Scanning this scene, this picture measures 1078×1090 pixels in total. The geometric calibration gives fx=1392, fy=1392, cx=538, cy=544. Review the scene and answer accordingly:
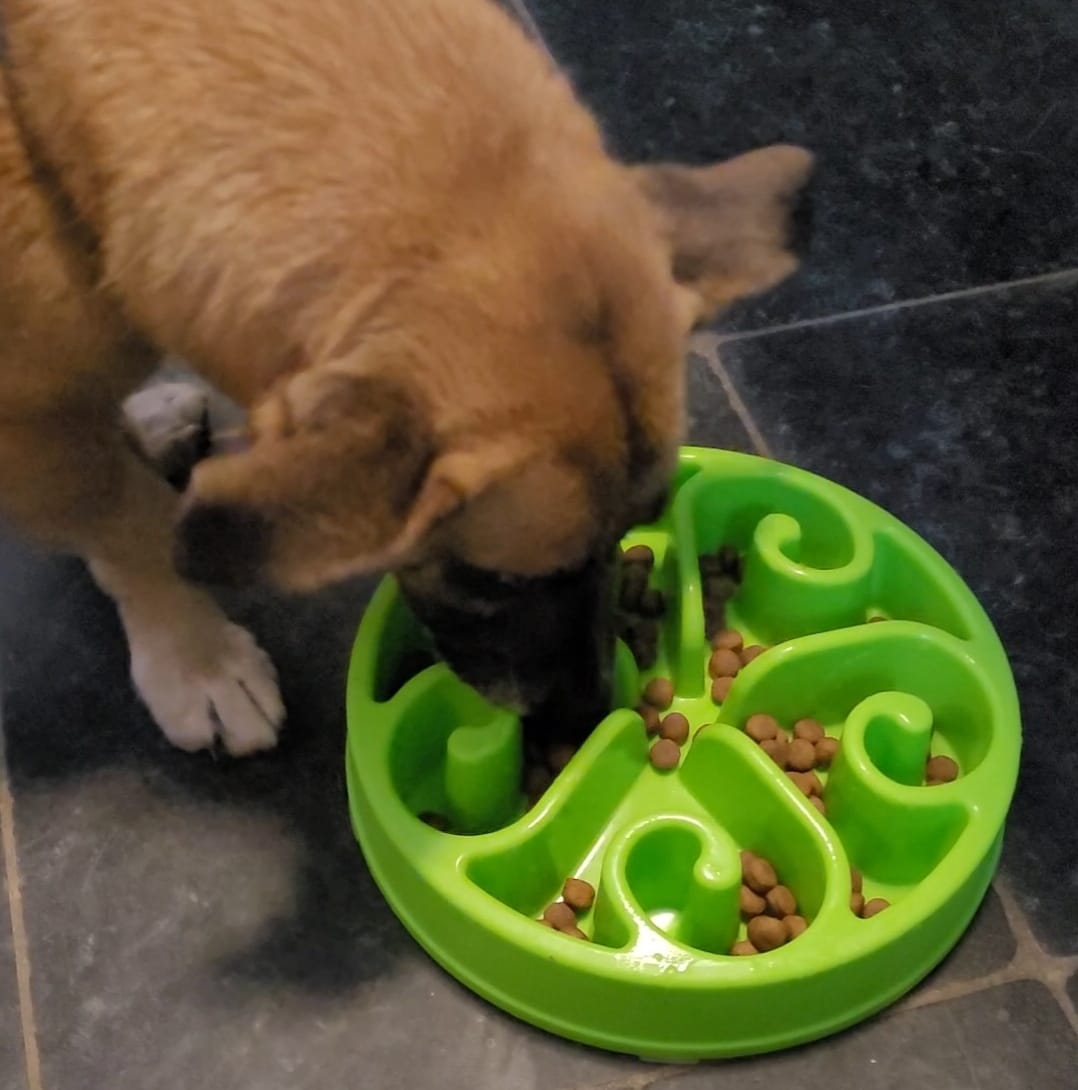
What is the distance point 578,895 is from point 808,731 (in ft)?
0.96

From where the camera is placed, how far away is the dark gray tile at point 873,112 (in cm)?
197

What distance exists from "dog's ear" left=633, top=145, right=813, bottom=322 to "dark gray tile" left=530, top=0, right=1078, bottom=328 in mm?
694

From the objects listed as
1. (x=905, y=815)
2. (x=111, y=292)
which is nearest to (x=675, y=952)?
(x=905, y=815)

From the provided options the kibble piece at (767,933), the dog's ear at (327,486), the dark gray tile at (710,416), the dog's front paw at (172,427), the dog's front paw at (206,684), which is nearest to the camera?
the dog's ear at (327,486)

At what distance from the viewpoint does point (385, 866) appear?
1335 mm

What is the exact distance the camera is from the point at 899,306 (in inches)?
75.4

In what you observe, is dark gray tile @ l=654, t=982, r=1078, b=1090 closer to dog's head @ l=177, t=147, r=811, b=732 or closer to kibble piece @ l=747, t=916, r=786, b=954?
kibble piece @ l=747, t=916, r=786, b=954

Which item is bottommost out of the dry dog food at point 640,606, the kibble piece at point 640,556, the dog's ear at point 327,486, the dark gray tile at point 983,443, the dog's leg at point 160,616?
the dark gray tile at point 983,443

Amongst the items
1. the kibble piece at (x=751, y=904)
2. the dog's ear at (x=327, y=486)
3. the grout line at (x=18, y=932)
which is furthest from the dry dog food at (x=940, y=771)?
the grout line at (x=18, y=932)

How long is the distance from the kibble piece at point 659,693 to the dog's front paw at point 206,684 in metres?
0.39

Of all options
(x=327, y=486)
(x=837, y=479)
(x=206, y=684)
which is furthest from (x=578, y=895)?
(x=837, y=479)

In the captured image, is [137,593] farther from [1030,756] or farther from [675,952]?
[1030,756]

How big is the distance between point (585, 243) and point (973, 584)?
85 centimetres

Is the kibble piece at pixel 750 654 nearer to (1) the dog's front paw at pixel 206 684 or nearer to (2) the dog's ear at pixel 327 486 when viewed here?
(1) the dog's front paw at pixel 206 684
